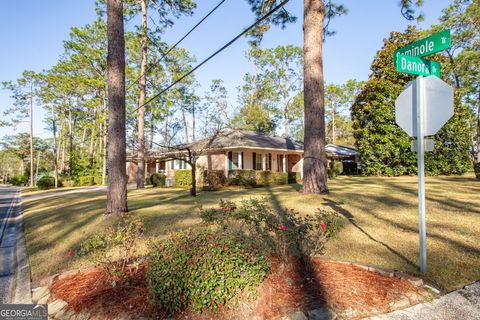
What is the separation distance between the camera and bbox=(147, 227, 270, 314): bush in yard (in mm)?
2514

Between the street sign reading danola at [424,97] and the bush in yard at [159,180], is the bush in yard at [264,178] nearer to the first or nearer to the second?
the bush in yard at [159,180]

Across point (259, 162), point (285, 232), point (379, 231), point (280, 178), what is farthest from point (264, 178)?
point (285, 232)

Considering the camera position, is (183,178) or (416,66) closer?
(416,66)

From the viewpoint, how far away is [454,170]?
55.1ft

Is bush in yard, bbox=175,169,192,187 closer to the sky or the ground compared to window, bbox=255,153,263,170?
closer to the ground

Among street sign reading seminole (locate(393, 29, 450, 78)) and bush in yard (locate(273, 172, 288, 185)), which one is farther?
bush in yard (locate(273, 172, 288, 185))

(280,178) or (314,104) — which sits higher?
(314,104)

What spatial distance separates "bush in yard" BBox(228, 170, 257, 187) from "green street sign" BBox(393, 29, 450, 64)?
44.0 ft

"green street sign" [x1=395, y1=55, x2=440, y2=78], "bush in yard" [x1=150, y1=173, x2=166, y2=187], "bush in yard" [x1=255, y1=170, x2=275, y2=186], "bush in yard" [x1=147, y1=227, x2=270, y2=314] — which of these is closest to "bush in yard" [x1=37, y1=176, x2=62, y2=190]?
"bush in yard" [x1=150, y1=173, x2=166, y2=187]

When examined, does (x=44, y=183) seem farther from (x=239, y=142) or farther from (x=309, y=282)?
(x=309, y=282)

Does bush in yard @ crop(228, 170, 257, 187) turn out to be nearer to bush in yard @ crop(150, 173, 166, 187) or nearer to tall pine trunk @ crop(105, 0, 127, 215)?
bush in yard @ crop(150, 173, 166, 187)

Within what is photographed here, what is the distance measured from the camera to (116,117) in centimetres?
755

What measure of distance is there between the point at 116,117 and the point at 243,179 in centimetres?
1001

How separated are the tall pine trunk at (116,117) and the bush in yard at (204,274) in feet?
17.1
